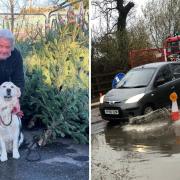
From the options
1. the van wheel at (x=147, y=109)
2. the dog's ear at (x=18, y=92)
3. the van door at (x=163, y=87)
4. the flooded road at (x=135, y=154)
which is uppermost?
the dog's ear at (x=18, y=92)

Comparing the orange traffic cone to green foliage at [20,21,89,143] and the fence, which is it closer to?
the fence

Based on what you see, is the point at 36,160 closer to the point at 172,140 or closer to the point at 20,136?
the point at 20,136

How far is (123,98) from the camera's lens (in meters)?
7.71

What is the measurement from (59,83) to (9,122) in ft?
0.93

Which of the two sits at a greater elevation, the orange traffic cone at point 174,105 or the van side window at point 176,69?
the van side window at point 176,69

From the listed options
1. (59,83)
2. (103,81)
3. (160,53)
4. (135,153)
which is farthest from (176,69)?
(59,83)

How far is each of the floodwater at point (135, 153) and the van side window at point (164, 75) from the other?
91 cm

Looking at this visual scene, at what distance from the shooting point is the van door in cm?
729

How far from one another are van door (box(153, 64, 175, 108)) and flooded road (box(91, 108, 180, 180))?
19.8 inches

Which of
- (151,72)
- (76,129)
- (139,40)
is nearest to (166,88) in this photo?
(151,72)

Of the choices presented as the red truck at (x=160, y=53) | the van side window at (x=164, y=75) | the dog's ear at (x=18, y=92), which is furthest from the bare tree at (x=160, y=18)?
the dog's ear at (x=18, y=92)

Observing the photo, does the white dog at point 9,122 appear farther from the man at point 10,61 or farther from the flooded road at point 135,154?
the flooded road at point 135,154

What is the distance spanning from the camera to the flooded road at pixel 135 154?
Result: 16.2 ft

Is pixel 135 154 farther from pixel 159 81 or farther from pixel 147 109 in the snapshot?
pixel 159 81
